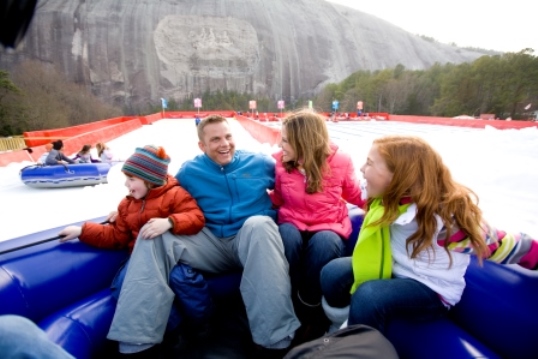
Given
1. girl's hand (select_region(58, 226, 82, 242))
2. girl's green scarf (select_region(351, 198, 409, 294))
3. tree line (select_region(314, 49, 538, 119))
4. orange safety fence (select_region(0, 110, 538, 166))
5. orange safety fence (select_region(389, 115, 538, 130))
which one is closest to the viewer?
girl's green scarf (select_region(351, 198, 409, 294))

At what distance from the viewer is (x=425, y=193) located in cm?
107

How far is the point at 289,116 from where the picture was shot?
67.0 inches

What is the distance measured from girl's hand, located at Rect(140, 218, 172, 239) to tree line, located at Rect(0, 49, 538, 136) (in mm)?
13252

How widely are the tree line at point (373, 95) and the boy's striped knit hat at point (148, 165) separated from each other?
13002 millimetres

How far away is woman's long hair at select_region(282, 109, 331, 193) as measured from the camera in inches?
63.9

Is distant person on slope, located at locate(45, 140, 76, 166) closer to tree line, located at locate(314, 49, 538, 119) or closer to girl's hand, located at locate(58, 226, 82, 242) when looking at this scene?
girl's hand, located at locate(58, 226, 82, 242)

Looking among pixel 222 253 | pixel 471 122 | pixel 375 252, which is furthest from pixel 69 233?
pixel 471 122

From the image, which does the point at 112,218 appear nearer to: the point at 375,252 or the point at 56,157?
the point at 375,252

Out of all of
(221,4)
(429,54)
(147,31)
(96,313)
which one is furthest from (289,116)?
(429,54)

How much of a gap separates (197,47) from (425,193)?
121 feet

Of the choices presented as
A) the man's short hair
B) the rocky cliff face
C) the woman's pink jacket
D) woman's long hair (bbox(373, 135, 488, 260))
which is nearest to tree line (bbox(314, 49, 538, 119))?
the rocky cliff face

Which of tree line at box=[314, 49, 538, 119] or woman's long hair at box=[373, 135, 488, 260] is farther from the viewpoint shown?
tree line at box=[314, 49, 538, 119]

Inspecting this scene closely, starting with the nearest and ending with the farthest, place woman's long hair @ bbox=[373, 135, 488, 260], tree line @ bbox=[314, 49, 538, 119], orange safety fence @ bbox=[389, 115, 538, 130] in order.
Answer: woman's long hair @ bbox=[373, 135, 488, 260], orange safety fence @ bbox=[389, 115, 538, 130], tree line @ bbox=[314, 49, 538, 119]

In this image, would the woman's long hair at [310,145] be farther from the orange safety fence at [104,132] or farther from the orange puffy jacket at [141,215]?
the orange safety fence at [104,132]
